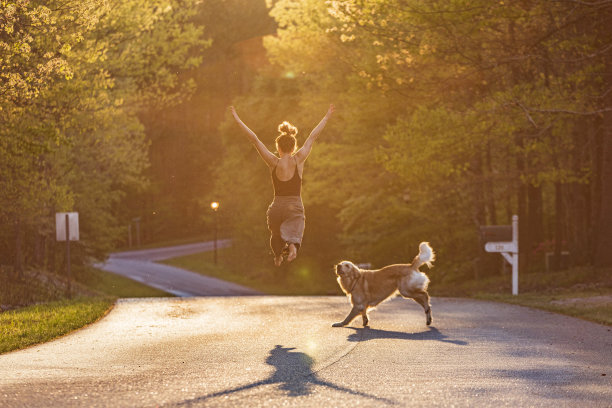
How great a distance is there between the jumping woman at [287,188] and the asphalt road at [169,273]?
30.5 meters

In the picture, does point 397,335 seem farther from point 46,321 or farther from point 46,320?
point 46,320

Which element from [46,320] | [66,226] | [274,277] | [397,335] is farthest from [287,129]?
[274,277]

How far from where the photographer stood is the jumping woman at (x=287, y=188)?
41.1 ft

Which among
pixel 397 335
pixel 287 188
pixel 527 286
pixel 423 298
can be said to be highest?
pixel 287 188

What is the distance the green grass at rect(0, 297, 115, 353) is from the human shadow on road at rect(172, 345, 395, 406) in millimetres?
4075

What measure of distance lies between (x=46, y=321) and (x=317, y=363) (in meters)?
7.60

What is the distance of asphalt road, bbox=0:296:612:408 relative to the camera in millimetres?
8391

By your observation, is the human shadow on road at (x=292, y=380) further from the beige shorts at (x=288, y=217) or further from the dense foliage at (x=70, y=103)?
the dense foliage at (x=70, y=103)

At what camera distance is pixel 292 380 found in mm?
9281

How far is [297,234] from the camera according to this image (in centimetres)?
1293

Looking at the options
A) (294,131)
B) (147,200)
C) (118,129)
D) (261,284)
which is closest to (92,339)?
(294,131)

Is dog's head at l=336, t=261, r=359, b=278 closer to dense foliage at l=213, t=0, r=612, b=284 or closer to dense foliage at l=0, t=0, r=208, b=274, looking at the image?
dense foliage at l=0, t=0, r=208, b=274

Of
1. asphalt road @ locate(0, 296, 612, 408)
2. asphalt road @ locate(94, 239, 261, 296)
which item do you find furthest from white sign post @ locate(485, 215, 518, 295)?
asphalt road @ locate(94, 239, 261, 296)

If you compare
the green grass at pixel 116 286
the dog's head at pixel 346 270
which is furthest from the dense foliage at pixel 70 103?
A: the dog's head at pixel 346 270
